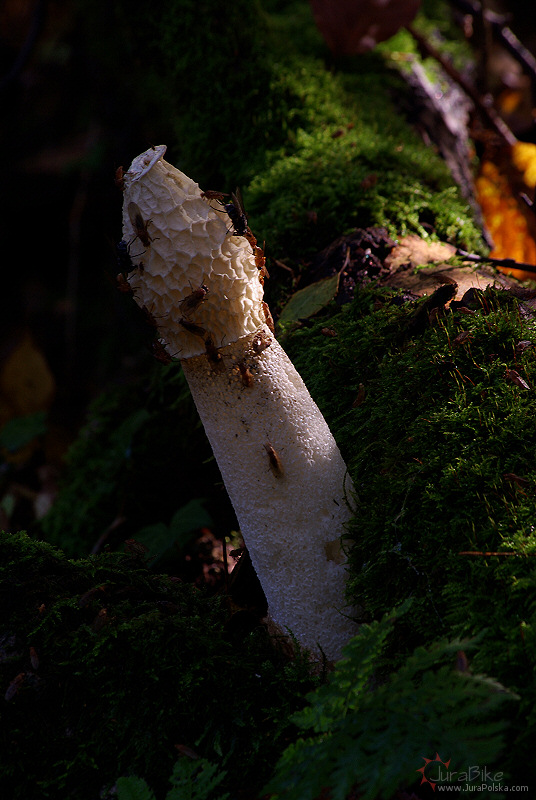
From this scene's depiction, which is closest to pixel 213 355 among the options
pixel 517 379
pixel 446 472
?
pixel 446 472

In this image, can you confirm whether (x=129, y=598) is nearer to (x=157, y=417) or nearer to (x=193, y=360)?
(x=193, y=360)

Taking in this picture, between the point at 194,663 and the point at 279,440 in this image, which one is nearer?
the point at 194,663

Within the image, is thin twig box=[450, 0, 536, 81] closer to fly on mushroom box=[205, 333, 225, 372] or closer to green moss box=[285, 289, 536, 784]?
green moss box=[285, 289, 536, 784]

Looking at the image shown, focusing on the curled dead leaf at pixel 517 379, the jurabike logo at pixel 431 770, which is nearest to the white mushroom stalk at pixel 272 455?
the jurabike logo at pixel 431 770

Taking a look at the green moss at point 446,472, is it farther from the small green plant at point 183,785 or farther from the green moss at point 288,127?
the green moss at point 288,127

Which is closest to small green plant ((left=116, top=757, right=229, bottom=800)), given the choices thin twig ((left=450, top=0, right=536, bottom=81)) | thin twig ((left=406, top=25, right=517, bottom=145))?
thin twig ((left=406, top=25, right=517, bottom=145))

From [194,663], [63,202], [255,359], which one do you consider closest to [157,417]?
[255,359]
